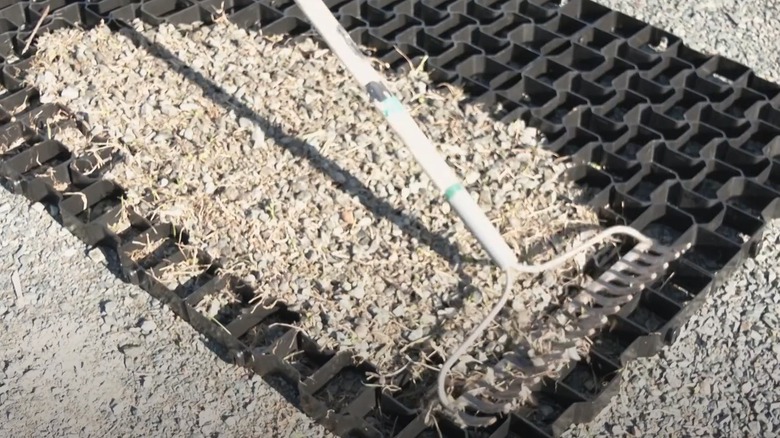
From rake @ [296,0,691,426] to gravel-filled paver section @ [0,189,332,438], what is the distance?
20.2 inches

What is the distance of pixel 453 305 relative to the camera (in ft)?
13.6

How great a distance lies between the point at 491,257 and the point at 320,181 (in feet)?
3.16

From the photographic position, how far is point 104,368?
4.01 metres

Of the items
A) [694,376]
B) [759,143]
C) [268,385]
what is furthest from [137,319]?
[759,143]

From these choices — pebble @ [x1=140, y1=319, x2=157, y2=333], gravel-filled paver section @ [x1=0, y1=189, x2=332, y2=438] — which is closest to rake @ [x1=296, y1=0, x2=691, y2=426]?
gravel-filled paver section @ [x1=0, y1=189, x2=332, y2=438]

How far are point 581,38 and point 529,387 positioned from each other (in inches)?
83.8

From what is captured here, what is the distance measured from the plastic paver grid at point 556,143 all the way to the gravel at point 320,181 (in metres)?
0.11

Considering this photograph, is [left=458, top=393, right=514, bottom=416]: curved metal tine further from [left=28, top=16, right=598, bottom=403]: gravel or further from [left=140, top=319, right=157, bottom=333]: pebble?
[left=140, top=319, right=157, bottom=333]: pebble

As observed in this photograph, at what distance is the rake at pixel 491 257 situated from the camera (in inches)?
148

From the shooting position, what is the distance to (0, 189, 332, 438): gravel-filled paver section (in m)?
3.84

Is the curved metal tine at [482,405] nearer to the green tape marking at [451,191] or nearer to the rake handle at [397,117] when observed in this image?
the rake handle at [397,117]

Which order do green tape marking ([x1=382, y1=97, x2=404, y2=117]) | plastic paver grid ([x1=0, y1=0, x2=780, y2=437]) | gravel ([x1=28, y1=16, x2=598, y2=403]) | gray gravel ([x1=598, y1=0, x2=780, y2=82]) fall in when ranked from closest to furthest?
green tape marking ([x1=382, y1=97, x2=404, y2=117])
plastic paver grid ([x1=0, y1=0, x2=780, y2=437])
gravel ([x1=28, y1=16, x2=598, y2=403])
gray gravel ([x1=598, y1=0, x2=780, y2=82])

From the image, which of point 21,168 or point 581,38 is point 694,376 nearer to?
point 581,38

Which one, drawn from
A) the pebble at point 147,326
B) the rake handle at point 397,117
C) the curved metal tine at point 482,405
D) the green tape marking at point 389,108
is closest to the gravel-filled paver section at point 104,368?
the pebble at point 147,326
